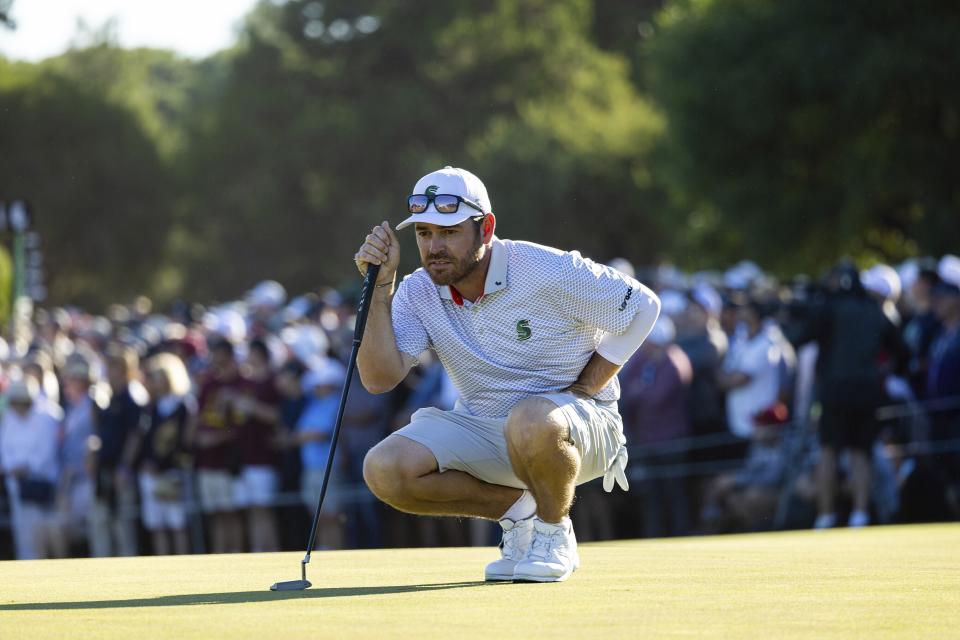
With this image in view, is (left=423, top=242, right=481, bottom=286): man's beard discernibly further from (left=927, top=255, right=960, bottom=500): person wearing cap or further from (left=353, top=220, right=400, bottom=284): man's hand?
(left=927, top=255, right=960, bottom=500): person wearing cap

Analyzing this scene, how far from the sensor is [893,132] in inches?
1208

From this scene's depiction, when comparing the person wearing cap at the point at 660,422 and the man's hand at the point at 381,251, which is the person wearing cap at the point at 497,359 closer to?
the man's hand at the point at 381,251

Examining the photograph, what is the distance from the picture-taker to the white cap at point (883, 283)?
1595 cm

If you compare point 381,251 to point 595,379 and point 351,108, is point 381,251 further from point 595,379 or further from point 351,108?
point 351,108

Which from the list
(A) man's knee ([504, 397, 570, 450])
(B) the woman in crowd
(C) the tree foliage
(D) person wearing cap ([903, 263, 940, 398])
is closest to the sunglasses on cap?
(A) man's knee ([504, 397, 570, 450])

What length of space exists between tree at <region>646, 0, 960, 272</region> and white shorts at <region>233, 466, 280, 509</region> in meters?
16.0

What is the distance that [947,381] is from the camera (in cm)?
1448

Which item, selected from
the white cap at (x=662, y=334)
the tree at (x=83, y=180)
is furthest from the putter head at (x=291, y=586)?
the tree at (x=83, y=180)

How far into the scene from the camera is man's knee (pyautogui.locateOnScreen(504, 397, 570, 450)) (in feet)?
23.7

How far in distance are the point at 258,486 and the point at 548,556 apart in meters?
8.88

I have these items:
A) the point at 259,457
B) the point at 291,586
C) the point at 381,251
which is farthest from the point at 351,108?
the point at 291,586

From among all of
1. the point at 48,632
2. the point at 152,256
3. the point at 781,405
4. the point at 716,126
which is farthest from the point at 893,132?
the point at 152,256

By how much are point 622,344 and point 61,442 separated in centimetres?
1004

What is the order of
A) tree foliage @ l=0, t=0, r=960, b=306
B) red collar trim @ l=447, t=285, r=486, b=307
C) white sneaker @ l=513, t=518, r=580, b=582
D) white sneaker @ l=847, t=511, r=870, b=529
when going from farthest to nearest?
tree foliage @ l=0, t=0, r=960, b=306 < white sneaker @ l=847, t=511, r=870, b=529 < red collar trim @ l=447, t=285, r=486, b=307 < white sneaker @ l=513, t=518, r=580, b=582
